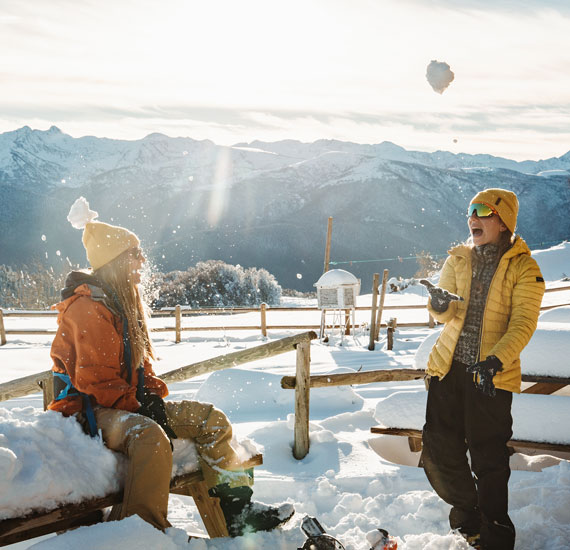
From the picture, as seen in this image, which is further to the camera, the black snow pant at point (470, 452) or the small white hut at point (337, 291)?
the small white hut at point (337, 291)

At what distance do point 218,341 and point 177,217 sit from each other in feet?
374

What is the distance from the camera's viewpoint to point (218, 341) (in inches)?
607

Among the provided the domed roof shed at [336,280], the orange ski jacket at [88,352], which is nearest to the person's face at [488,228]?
the orange ski jacket at [88,352]

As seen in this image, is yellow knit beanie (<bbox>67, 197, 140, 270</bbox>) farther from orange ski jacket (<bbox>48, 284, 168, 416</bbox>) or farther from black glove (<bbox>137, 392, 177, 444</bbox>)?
black glove (<bbox>137, 392, 177, 444</bbox>)

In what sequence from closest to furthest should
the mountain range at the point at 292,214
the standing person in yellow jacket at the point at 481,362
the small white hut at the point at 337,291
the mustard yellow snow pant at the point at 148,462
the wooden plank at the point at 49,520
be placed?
the wooden plank at the point at 49,520 → the mustard yellow snow pant at the point at 148,462 → the standing person in yellow jacket at the point at 481,362 → the small white hut at the point at 337,291 → the mountain range at the point at 292,214

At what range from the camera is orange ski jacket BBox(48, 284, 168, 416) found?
2.39 metres

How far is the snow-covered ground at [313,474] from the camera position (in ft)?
6.95

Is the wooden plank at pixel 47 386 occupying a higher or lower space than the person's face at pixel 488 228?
lower

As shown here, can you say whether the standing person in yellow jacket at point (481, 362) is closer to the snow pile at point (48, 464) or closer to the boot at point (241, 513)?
the boot at point (241, 513)

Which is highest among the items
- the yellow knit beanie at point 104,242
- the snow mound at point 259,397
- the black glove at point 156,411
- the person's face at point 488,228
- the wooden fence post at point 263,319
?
the person's face at point 488,228

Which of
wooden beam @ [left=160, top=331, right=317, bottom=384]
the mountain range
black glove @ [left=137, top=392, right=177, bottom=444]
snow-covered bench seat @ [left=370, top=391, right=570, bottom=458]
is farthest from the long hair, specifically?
the mountain range

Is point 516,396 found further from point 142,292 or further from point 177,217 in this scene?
point 177,217

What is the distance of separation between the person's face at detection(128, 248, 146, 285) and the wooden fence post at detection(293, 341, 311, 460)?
5.55 ft

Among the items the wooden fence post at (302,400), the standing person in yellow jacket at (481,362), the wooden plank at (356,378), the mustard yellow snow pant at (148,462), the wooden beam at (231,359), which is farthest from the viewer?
the wooden plank at (356,378)
